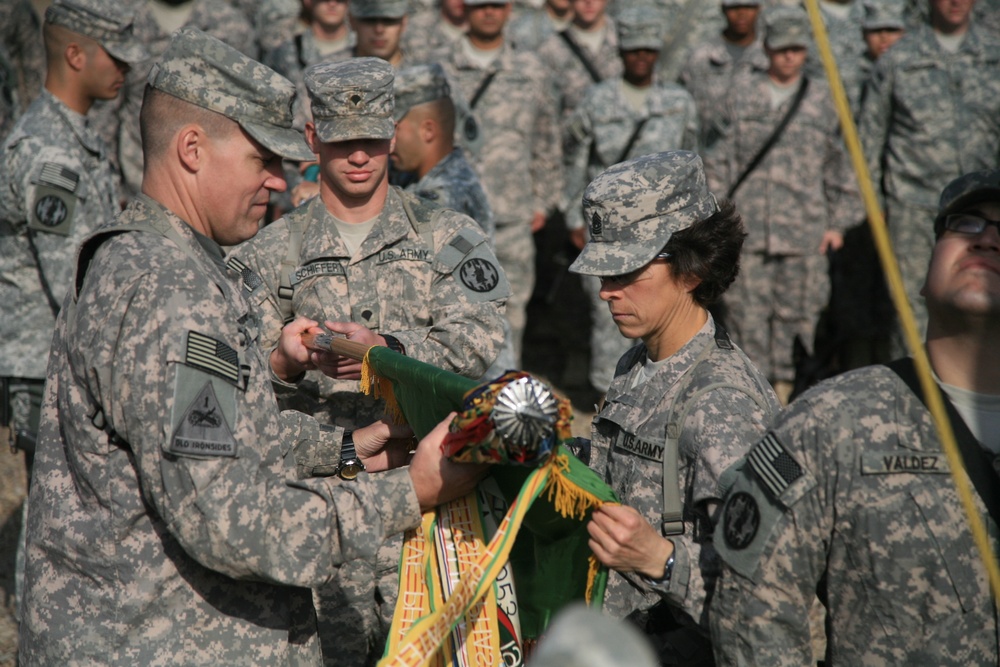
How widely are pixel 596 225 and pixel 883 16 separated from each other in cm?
817

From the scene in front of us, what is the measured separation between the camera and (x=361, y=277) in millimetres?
4520

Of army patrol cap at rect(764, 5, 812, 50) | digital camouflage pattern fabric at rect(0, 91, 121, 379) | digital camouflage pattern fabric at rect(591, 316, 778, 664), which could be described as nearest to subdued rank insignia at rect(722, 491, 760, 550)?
digital camouflage pattern fabric at rect(591, 316, 778, 664)

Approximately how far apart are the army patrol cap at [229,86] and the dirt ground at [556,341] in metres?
5.22

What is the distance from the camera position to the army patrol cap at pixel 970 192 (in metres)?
2.61

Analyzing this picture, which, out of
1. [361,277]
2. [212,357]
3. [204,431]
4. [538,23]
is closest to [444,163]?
[361,277]

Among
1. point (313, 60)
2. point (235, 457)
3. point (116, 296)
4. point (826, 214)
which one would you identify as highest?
point (313, 60)

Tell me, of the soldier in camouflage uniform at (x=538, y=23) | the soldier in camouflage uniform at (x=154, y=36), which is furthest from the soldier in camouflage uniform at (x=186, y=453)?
the soldier in camouflage uniform at (x=538, y=23)

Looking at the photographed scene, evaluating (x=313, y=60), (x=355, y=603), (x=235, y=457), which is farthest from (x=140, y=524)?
(x=313, y=60)

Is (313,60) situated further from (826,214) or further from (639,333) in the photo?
(639,333)

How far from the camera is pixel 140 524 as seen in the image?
2.77 metres

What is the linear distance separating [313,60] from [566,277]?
153 inches

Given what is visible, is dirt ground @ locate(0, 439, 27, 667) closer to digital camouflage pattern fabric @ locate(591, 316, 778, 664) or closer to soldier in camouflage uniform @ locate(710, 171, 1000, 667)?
digital camouflage pattern fabric @ locate(591, 316, 778, 664)

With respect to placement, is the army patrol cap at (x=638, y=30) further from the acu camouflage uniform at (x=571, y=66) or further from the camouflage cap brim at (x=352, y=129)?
the camouflage cap brim at (x=352, y=129)

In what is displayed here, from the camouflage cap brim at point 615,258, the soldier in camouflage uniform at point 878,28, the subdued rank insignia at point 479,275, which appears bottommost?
the subdued rank insignia at point 479,275
